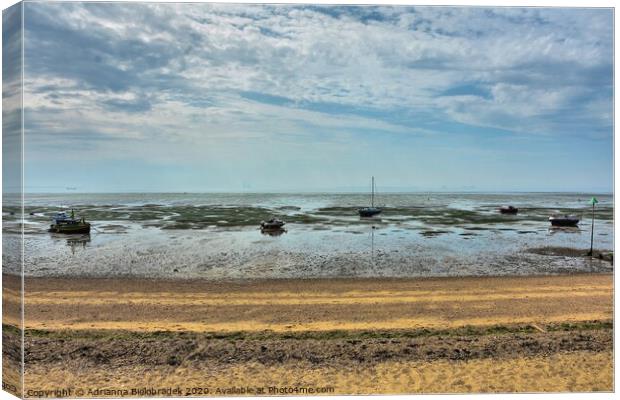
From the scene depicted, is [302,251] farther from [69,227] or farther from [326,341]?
[69,227]

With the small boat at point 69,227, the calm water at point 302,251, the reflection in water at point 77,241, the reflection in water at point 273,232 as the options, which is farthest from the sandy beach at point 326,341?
the small boat at point 69,227

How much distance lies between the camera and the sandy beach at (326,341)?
5742mm

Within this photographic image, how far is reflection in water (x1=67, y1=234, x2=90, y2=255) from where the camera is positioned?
23075 mm

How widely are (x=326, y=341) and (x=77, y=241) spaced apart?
23.2m

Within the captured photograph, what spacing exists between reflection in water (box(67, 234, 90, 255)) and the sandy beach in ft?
43.7

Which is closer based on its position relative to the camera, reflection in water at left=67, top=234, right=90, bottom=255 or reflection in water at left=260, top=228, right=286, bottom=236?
reflection in water at left=67, top=234, right=90, bottom=255

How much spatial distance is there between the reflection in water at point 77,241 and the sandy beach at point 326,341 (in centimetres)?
1332

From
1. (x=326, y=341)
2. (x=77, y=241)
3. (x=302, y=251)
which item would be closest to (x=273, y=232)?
(x=302, y=251)

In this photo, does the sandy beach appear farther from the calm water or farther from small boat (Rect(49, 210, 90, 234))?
small boat (Rect(49, 210, 90, 234))

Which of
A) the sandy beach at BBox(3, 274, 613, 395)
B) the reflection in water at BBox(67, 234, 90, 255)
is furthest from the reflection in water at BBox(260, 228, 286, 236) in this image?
the sandy beach at BBox(3, 274, 613, 395)

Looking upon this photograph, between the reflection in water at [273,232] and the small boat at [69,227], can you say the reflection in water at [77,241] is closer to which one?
the small boat at [69,227]

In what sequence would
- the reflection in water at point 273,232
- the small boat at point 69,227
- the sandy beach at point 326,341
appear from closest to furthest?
the sandy beach at point 326,341, the small boat at point 69,227, the reflection in water at point 273,232

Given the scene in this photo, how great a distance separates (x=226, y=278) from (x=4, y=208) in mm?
9791

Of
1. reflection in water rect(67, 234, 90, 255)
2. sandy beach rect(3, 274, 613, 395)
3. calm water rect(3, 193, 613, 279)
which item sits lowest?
reflection in water rect(67, 234, 90, 255)
